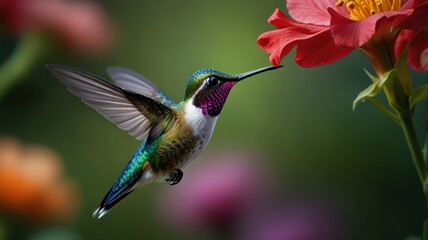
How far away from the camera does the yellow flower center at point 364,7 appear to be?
14.2 inches

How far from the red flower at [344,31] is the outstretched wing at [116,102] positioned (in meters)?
0.07

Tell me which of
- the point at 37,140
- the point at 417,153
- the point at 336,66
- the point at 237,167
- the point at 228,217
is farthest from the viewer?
the point at 37,140

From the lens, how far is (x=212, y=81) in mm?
320

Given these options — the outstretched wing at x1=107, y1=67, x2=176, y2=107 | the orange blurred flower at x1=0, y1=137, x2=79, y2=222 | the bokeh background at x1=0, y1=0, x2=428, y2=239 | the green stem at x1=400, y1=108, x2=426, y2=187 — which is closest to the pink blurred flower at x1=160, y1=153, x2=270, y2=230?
the bokeh background at x1=0, y1=0, x2=428, y2=239

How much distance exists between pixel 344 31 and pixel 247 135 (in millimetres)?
877

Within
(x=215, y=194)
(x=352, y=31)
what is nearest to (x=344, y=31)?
(x=352, y=31)

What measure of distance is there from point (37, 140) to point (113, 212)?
0.19 meters

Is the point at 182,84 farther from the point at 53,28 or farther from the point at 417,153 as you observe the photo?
the point at 417,153

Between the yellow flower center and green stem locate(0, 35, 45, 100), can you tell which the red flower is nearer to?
the yellow flower center

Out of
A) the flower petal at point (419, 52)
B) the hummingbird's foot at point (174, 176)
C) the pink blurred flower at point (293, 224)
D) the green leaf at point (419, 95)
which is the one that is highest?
the flower petal at point (419, 52)

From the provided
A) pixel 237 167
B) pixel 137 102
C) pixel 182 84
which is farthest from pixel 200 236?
pixel 137 102

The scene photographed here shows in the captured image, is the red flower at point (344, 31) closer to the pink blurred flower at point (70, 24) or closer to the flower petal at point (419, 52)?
the flower petal at point (419, 52)

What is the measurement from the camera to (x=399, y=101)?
1.10ft

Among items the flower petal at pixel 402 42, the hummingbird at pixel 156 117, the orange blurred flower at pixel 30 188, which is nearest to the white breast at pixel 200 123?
the hummingbird at pixel 156 117
